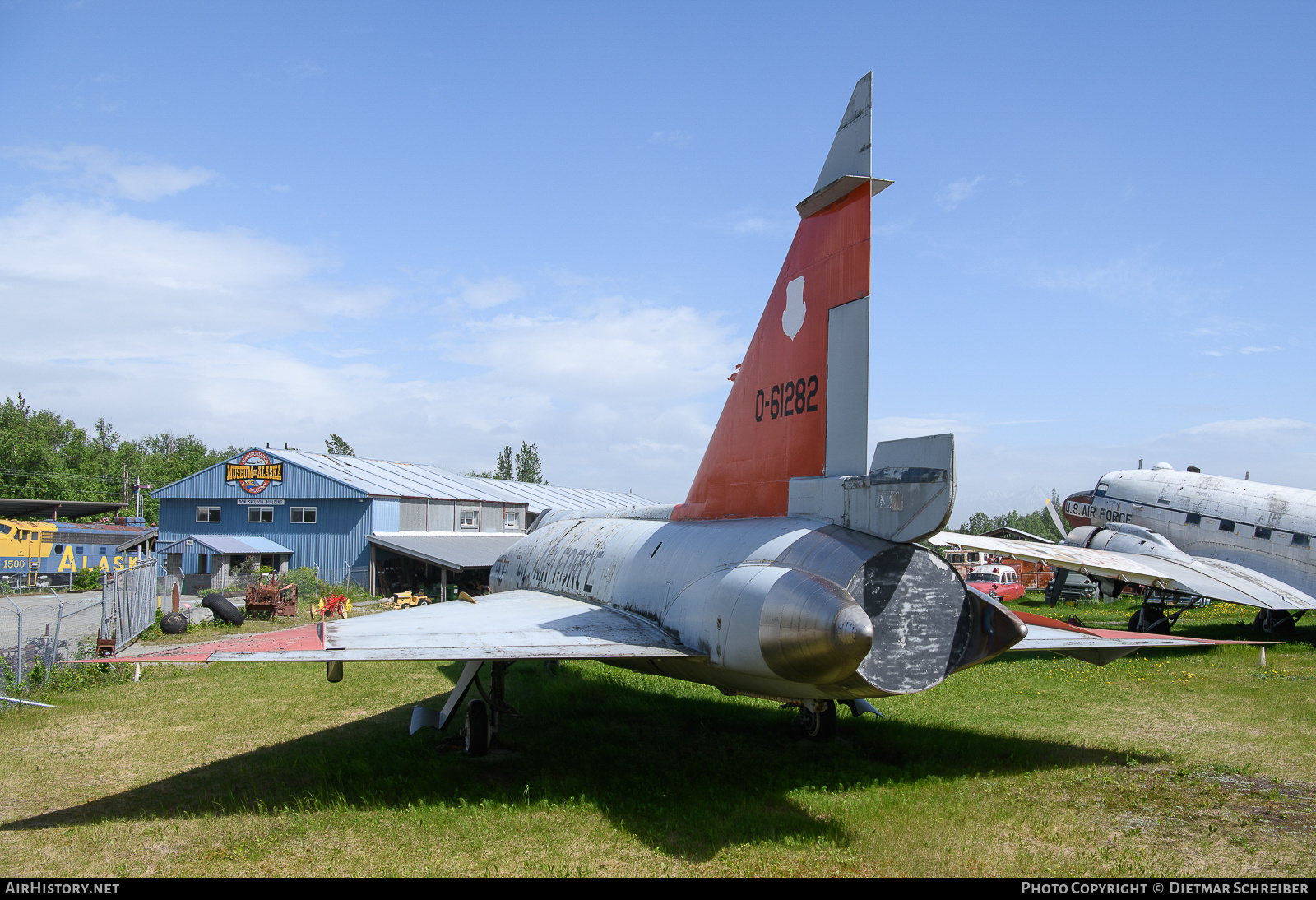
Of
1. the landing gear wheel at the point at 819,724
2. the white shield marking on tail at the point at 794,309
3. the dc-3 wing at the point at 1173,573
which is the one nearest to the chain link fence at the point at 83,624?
the landing gear wheel at the point at 819,724

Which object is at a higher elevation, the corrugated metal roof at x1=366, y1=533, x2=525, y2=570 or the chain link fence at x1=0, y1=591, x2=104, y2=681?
the corrugated metal roof at x1=366, y1=533, x2=525, y2=570

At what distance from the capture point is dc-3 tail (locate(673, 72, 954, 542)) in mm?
6430

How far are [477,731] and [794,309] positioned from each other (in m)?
5.77

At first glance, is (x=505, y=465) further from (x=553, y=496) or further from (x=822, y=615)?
(x=822, y=615)

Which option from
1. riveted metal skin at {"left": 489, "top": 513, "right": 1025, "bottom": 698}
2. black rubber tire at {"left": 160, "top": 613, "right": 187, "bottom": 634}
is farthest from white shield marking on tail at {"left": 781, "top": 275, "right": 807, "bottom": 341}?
black rubber tire at {"left": 160, "top": 613, "right": 187, "bottom": 634}

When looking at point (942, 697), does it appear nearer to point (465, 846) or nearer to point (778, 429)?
point (778, 429)

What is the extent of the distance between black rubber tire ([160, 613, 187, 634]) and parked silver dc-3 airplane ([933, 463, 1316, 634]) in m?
17.6

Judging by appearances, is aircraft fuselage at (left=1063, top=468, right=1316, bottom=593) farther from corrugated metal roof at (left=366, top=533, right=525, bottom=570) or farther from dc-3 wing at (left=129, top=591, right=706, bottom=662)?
corrugated metal roof at (left=366, top=533, right=525, bottom=570)

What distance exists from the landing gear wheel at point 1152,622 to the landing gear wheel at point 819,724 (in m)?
12.8

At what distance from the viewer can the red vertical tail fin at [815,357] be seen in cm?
734

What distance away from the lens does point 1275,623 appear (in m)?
18.4

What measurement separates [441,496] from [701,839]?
100 feet

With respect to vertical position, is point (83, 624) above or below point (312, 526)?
below

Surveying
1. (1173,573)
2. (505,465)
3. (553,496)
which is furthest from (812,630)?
(505,465)
